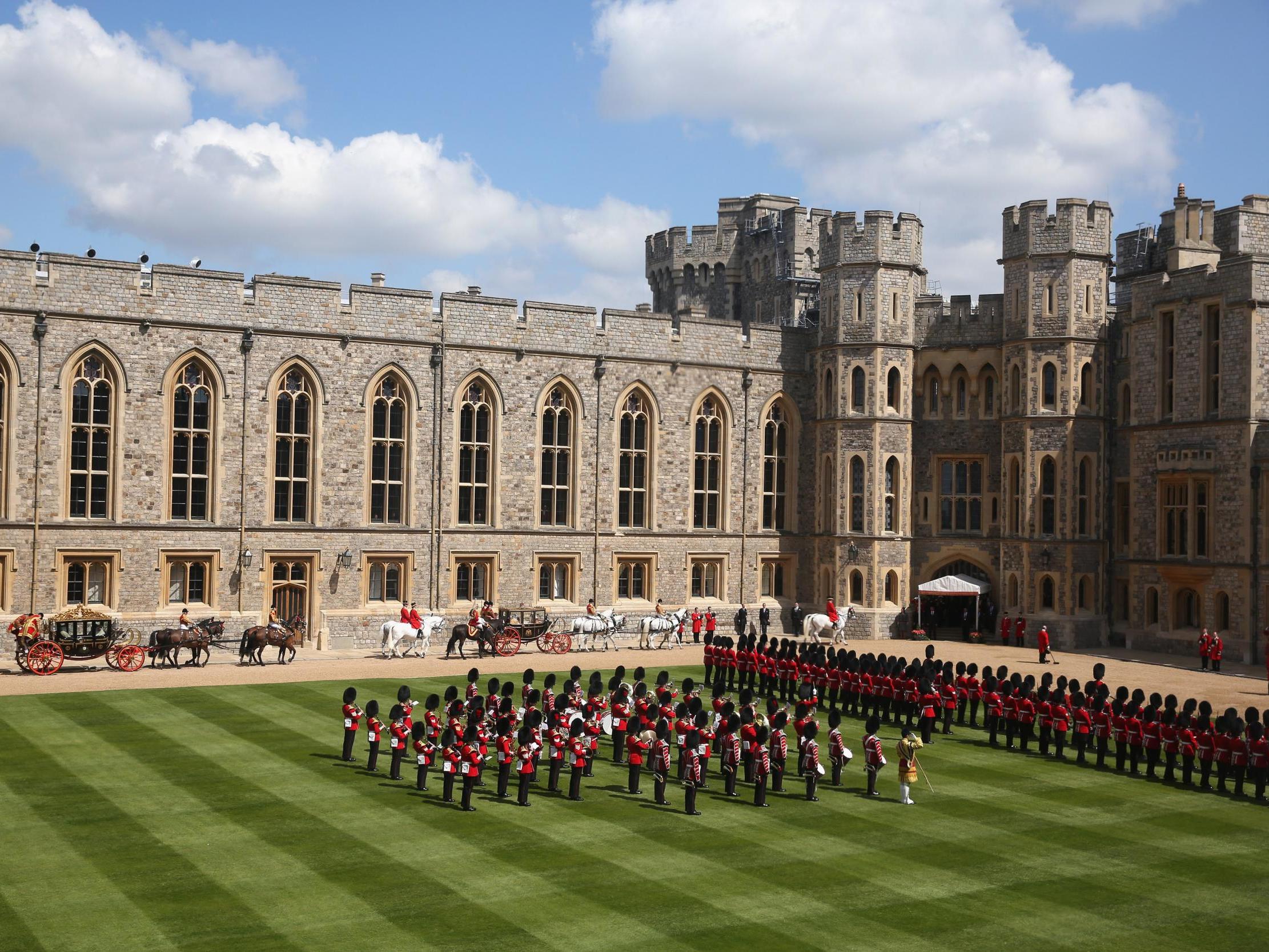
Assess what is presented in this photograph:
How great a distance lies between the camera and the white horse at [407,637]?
3316 centimetres

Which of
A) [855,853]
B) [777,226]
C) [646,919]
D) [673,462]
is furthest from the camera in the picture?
[777,226]

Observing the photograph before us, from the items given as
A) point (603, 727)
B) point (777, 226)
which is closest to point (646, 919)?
point (603, 727)

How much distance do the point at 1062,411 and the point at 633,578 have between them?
13636 millimetres

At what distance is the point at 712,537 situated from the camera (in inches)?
1610

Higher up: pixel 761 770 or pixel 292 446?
pixel 292 446

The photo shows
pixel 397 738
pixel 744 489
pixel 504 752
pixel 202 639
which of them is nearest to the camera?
pixel 504 752

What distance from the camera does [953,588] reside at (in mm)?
39938

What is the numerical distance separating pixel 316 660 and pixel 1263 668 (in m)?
23.8

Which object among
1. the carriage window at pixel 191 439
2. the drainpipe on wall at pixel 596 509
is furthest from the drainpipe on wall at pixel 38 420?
the drainpipe on wall at pixel 596 509

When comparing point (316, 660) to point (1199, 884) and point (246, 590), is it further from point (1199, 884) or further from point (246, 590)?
point (1199, 884)

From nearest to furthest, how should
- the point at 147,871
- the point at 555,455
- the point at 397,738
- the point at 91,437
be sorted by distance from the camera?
1. the point at 147,871
2. the point at 397,738
3. the point at 91,437
4. the point at 555,455

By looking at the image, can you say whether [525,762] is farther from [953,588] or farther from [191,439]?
[953,588]

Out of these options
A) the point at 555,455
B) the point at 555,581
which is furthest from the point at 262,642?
the point at 555,455

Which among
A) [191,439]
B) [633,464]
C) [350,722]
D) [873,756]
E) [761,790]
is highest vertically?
[191,439]
